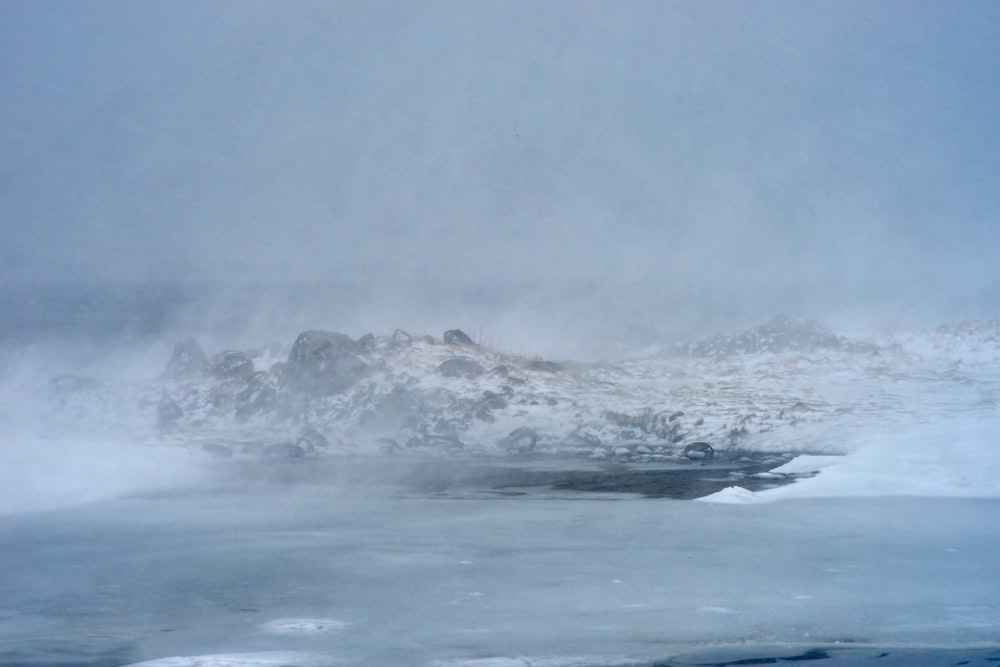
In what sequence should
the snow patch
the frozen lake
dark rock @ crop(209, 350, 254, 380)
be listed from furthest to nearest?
dark rock @ crop(209, 350, 254, 380) < the frozen lake < the snow patch

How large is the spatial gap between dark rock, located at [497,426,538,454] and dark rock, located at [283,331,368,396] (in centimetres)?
196

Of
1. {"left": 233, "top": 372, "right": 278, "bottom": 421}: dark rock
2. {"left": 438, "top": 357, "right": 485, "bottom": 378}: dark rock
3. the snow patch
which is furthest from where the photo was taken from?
{"left": 438, "top": 357, "right": 485, "bottom": 378}: dark rock

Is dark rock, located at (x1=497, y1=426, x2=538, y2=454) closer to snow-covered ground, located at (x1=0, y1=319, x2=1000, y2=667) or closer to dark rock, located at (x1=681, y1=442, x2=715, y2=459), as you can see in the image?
snow-covered ground, located at (x1=0, y1=319, x2=1000, y2=667)

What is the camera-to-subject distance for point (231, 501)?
265 inches

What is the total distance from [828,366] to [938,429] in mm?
3424

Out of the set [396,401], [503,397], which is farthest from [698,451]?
[396,401]

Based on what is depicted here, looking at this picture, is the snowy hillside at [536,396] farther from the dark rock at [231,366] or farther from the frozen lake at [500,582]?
the frozen lake at [500,582]

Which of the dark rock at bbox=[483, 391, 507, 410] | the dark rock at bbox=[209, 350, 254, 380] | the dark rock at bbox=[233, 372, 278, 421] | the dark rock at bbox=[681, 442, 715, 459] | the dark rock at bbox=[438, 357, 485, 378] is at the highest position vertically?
the dark rock at bbox=[209, 350, 254, 380]

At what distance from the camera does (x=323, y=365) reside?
1102 centimetres

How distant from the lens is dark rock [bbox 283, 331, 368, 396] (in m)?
10.9

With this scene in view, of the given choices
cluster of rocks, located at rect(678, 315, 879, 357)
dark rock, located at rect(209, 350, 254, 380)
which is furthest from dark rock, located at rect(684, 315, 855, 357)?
dark rock, located at rect(209, 350, 254, 380)

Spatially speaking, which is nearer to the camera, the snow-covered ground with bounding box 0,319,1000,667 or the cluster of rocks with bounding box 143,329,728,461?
the snow-covered ground with bounding box 0,319,1000,667

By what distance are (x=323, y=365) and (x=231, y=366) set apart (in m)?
1.23

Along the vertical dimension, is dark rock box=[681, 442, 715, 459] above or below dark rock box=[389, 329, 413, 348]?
below
